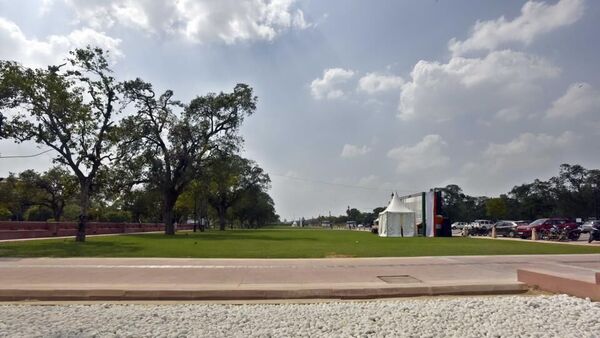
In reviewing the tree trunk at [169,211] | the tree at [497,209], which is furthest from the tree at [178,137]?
the tree at [497,209]

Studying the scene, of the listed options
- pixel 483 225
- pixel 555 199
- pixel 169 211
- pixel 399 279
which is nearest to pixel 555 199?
pixel 555 199

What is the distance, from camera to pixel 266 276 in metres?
12.5

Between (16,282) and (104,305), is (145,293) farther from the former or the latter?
(16,282)

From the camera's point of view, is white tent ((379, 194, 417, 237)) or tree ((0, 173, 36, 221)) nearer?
white tent ((379, 194, 417, 237))

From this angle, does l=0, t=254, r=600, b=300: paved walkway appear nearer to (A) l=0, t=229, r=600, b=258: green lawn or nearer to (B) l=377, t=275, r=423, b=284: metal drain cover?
(B) l=377, t=275, r=423, b=284: metal drain cover

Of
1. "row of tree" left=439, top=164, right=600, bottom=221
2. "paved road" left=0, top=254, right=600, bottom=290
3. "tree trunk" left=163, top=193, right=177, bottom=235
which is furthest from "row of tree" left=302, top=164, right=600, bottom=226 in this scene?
"paved road" left=0, top=254, right=600, bottom=290

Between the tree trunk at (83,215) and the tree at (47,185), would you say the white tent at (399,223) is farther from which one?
the tree at (47,185)

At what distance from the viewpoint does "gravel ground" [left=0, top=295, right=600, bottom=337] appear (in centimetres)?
700

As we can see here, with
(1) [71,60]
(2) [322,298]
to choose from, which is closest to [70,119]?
(1) [71,60]

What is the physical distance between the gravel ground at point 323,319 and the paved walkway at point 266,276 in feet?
2.34

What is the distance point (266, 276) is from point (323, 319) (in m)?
4.89

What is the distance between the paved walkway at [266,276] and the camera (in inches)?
385

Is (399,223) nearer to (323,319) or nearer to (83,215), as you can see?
(83,215)

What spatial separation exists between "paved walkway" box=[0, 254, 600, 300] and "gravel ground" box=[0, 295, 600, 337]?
0.71 meters
